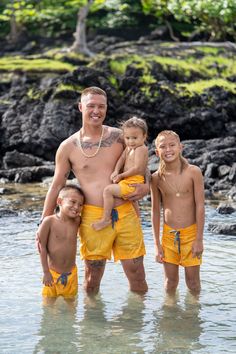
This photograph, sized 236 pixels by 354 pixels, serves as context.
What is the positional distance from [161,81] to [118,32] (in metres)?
11.7

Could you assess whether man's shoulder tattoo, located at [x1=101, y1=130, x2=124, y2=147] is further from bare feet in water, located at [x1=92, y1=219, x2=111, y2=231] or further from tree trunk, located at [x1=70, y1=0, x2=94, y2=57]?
tree trunk, located at [x1=70, y1=0, x2=94, y2=57]

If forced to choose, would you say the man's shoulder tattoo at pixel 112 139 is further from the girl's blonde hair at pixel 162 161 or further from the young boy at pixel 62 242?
the young boy at pixel 62 242

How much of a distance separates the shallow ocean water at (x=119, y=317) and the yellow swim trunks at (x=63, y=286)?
0.21 metres

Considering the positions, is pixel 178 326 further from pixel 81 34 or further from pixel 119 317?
pixel 81 34

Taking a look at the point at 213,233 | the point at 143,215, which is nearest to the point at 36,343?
the point at 213,233

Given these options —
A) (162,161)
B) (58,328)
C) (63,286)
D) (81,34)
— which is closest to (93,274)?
(63,286)

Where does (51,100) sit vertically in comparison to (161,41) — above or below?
below

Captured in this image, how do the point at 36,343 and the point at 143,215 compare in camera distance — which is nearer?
the point at 36,343

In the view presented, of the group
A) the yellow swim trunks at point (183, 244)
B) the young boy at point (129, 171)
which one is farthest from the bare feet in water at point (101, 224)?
the yellow swim trunks at point (183, 244)

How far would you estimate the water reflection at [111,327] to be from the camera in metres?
6.65

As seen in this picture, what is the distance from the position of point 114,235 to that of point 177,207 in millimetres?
794

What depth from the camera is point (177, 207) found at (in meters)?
7.69

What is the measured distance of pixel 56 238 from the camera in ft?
24.5

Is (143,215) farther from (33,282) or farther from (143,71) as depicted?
(143,71)
